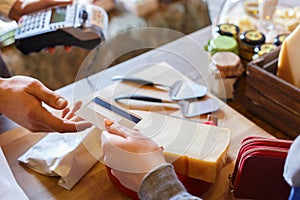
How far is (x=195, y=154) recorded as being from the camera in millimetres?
663

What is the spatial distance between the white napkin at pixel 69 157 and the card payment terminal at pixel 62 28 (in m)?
0.38

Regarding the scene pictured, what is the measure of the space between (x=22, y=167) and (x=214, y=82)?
45 centimetres

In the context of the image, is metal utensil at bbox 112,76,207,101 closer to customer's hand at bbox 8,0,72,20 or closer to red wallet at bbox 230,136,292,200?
red wallet at bbox 230,136,292,200

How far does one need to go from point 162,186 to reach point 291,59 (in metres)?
0.42

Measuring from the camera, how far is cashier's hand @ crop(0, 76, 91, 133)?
689 millimetres

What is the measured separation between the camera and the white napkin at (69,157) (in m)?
0.74

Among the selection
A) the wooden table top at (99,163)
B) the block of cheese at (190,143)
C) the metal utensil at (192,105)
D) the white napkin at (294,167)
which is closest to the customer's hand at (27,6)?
the wooden table top at (99,163)

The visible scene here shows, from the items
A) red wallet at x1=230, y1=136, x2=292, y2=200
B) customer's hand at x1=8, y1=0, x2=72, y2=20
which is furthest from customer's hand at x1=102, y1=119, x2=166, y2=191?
customer's hand at x1=8, y1=0, x2=72, y2=20

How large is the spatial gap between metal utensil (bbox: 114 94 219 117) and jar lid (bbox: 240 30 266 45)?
19 centimetres

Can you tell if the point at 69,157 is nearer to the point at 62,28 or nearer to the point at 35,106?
the point at 35,106

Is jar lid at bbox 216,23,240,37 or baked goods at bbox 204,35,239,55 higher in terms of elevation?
jar lid at bbox 216,23,240,37

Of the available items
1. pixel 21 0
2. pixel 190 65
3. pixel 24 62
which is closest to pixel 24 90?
pixel 190 65

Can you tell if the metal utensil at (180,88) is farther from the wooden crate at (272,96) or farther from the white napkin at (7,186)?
the white napkin at (7,186)

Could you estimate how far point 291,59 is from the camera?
0.80 metres
